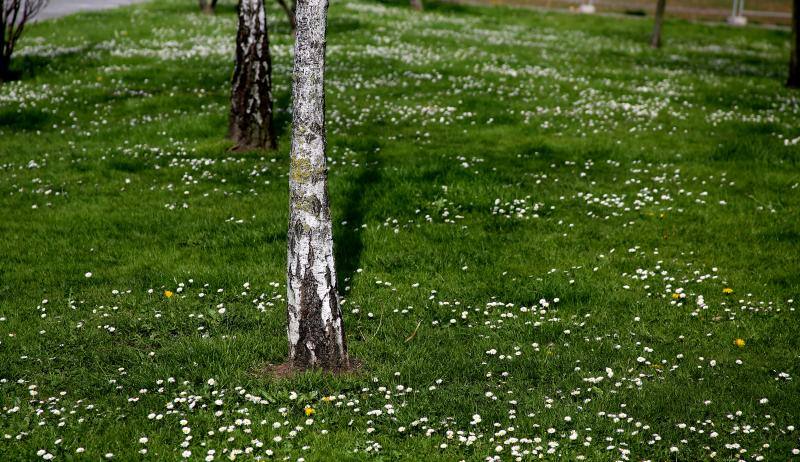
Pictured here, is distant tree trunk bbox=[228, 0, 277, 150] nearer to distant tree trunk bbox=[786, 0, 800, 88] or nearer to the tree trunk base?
the tree trunk base

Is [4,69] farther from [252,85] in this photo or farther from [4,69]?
[252,85]

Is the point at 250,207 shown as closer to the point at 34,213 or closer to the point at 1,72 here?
the point at 34,213

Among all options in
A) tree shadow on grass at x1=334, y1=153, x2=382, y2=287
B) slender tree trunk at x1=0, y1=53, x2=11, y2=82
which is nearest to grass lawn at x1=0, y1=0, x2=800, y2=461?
tree shadow on grass at x1=334, y1=153, x2=382, y2=287

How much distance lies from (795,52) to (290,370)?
19666 mm

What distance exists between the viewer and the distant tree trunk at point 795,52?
68.5 feet

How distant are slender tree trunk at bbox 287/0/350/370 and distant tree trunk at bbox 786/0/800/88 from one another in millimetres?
17945

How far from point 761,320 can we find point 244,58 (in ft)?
32.6

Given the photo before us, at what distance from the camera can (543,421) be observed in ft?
22.6

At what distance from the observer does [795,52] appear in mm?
21844

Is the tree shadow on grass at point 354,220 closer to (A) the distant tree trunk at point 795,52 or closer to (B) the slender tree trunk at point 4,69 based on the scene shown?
(B) the slender tree trunk at point 4,69

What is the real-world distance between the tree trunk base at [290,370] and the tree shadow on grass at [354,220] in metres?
2.14

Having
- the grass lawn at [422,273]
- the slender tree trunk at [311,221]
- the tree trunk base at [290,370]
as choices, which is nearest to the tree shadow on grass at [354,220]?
the grass lawn at [422,273]

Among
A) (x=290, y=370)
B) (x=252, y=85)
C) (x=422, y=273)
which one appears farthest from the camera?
(x=252, y=85)

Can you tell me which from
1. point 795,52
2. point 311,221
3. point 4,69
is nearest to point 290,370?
point 311,221
